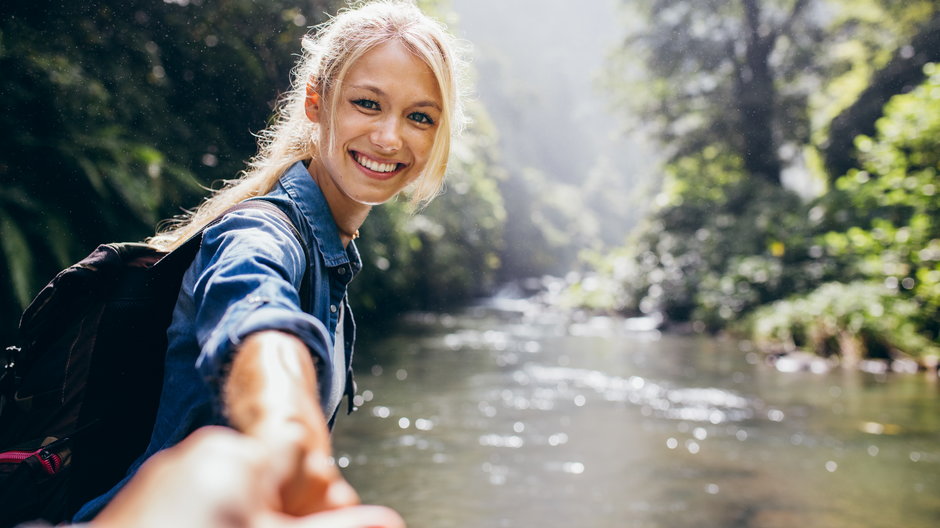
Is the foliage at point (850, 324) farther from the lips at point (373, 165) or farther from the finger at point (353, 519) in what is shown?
the finger at point (353, 519)

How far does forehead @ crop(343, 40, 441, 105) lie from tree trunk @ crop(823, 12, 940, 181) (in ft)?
58.0

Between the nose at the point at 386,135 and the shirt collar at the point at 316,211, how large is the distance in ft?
0.57

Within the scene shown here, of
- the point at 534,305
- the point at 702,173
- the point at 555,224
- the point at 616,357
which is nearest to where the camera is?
the point at 616,357

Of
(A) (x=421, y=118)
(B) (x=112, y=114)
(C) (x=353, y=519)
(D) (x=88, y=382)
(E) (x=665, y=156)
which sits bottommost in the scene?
(E) (x=665, y=156)

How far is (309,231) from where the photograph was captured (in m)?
1.41

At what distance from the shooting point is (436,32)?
57.8 inches

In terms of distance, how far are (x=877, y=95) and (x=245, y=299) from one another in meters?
19.5

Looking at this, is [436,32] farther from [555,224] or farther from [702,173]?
[555,224]

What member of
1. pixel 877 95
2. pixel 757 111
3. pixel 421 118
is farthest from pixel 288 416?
pixel 757 111

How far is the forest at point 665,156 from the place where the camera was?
13.6 ft

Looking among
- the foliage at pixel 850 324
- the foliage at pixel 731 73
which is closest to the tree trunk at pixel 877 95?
the foliage at pixel 731 73

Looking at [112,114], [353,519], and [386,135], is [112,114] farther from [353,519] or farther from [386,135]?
[353,519]

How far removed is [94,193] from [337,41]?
3.61 metres

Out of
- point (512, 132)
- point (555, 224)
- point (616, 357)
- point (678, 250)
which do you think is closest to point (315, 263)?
point (616, 357)
